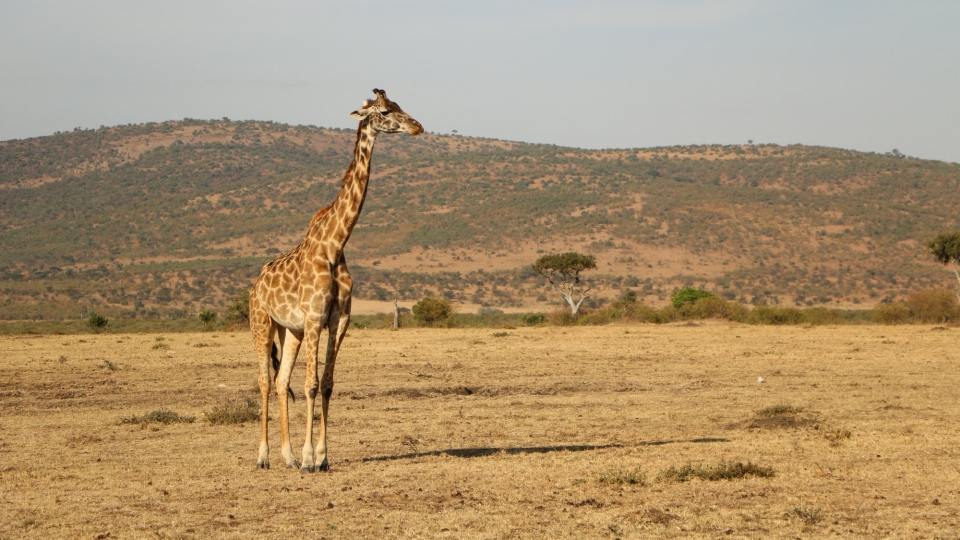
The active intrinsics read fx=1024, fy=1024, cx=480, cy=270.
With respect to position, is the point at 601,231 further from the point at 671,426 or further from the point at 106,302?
the point at 671,426

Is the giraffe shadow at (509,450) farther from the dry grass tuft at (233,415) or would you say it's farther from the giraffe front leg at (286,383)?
the dry grass tuft at (233,415)

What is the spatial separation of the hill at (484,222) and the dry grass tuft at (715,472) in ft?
205

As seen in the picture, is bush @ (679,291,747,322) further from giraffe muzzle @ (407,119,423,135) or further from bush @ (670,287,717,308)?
giraffe muzzle @ (407,119,423,135)

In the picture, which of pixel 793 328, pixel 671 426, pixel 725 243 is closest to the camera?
pixel 671 426

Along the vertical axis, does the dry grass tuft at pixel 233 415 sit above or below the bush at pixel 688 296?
above

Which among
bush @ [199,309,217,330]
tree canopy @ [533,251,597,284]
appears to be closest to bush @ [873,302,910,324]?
tree canopy @ [533,251,597,284]

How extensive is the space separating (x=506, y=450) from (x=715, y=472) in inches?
113

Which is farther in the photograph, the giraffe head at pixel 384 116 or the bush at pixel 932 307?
the bush at pixel 932 307

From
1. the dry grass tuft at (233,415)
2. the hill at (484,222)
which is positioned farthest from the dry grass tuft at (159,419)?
the hill at (484,222)

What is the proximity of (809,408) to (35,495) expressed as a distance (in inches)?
437

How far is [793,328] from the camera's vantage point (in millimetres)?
37969

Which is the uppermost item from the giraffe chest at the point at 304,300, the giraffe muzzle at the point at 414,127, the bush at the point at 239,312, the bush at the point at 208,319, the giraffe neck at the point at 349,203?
the giraffe muzzle at the point at 414,127

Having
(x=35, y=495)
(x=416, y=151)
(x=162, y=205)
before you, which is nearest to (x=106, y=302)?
(x=162, y=205)

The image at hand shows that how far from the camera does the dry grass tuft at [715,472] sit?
9883mm
